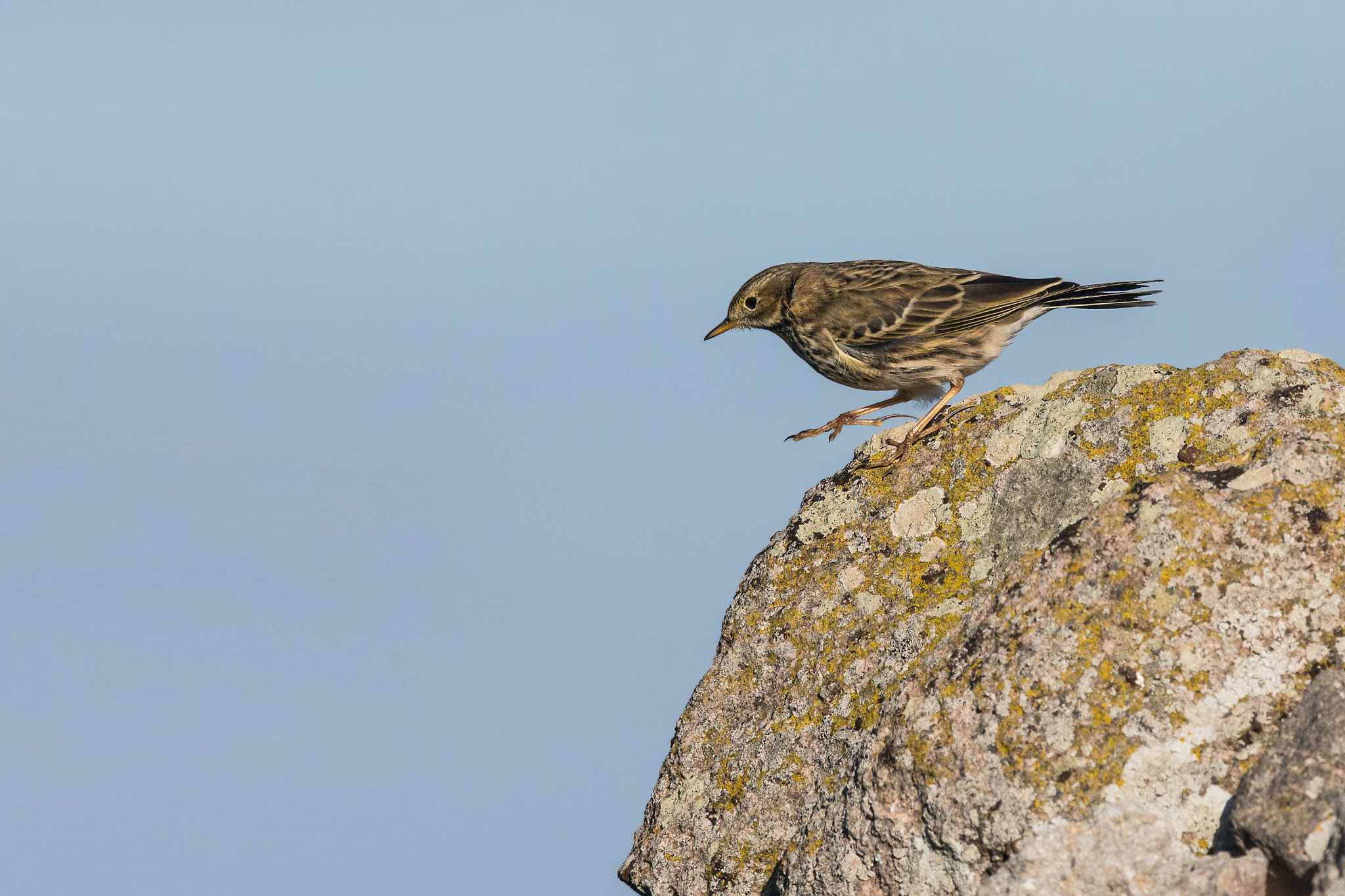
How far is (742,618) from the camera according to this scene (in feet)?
21.1

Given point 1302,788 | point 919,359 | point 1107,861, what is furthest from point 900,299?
point 1302,788

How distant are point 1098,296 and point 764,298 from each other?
8.32ft

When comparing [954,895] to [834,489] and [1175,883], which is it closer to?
[1175,883]

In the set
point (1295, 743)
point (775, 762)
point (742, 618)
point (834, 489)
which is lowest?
point (1295, 743)

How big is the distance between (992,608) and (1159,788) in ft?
2.96

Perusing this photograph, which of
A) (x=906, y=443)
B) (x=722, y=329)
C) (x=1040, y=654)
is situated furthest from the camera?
(x=722, y=329)

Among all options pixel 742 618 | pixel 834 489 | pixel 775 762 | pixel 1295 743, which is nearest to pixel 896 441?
pixel 834 489

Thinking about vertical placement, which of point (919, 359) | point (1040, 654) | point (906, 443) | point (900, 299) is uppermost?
point (900, 299)

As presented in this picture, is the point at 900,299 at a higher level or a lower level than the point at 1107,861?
higher

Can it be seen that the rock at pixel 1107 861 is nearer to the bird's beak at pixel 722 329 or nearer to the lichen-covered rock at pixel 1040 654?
the lichen-covered rock at pixel 1040 654

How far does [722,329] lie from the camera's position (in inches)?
385

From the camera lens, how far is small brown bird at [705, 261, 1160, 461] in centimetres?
842

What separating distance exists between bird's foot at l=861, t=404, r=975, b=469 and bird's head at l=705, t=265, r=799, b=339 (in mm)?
2673

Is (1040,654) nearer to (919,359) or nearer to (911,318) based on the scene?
(919,359)
